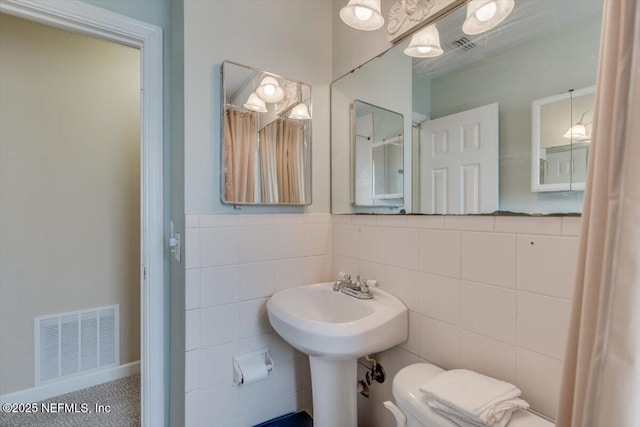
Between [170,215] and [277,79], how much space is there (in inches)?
32.1

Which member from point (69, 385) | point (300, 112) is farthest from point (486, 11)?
point (69, 385)

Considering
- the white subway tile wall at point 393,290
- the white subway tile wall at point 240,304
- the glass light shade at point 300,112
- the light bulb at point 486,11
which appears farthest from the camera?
the glass light shade at point 300,112

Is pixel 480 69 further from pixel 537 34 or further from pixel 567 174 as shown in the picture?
pixel 567 174

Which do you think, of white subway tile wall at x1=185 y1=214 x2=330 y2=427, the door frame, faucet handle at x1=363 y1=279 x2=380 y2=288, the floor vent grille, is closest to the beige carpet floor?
the floor vent grille

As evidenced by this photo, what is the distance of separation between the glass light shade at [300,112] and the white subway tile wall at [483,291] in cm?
64

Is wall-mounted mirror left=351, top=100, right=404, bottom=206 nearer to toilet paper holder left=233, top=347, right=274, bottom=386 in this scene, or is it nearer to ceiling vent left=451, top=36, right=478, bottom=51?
ceiling vent left=451, top=36, right=478, bottom=51

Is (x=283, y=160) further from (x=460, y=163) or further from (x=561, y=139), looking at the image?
(x=561, y=139)

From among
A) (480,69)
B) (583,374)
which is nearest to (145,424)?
(583,374)

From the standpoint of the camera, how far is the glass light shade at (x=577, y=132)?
746 millimetres

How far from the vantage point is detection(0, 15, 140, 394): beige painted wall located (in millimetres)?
1739

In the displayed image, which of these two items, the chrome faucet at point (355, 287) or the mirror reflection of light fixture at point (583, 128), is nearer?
the mirror reflection of light fixture at point (583, 128)

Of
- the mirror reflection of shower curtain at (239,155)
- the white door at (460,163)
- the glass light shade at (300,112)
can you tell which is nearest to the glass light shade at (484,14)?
the white door at (460,163)

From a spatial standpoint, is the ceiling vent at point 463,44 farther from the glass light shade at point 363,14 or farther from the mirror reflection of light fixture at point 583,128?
the mirror reflection of light fixture at point 583,128

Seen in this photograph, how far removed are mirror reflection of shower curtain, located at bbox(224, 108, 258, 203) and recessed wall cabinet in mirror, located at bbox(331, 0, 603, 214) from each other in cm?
61
